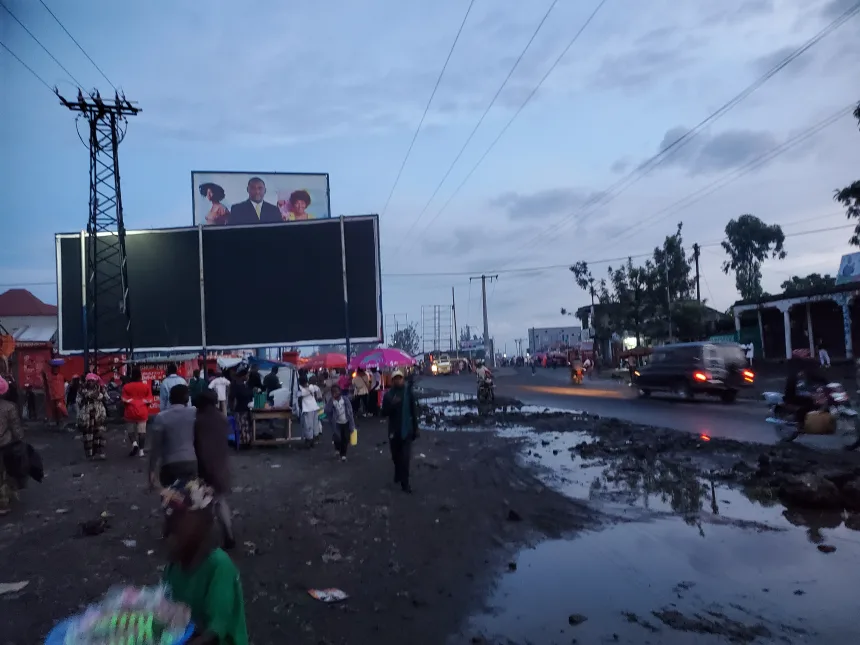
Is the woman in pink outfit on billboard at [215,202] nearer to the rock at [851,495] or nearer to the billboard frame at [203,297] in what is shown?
the billboard frame at [203,297]

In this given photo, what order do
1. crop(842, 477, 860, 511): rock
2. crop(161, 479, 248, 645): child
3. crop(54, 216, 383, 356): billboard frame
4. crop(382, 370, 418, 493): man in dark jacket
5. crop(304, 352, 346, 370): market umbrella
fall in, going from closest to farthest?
1. crop(161, 479, 248, 645): child
2. crop(842, 477, 860, 511): rock
3. crop(382, 370, 418, 493): man in dark jacket
4. crop(54, 216, 383, 356): billboard frame
5. crop(304, 352, 346, 370): market umbrella

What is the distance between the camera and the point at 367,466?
1352cm

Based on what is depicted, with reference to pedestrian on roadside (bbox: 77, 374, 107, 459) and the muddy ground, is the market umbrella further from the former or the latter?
the muddy ground

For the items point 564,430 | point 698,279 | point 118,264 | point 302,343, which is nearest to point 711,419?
point 564,430

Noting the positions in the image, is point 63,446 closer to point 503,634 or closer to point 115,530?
point 115,530

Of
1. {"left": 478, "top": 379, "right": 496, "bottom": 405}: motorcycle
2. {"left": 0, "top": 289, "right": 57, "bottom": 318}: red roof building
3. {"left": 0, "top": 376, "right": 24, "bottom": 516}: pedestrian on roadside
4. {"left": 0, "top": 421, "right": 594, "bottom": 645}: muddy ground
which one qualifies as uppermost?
{"left": 0, "top": 289, "right": 57, "bottom": 318}: red roof building

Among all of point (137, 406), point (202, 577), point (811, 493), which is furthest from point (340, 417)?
point (202, 577)

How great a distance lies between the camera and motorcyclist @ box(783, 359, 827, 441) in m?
13.9

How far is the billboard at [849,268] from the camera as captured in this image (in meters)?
39.5

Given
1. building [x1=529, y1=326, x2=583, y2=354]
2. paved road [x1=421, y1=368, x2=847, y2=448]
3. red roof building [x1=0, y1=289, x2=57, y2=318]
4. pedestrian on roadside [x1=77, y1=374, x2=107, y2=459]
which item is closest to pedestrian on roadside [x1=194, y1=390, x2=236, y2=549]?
pedestrian on roadside [x1=77, y1=374, x2=107, y2=459]

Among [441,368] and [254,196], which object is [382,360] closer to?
[254,196]

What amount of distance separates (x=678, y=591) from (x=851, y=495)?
13.2ft

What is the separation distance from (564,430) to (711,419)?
3781 mm

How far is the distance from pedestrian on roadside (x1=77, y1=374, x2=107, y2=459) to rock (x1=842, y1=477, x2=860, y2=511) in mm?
12385
